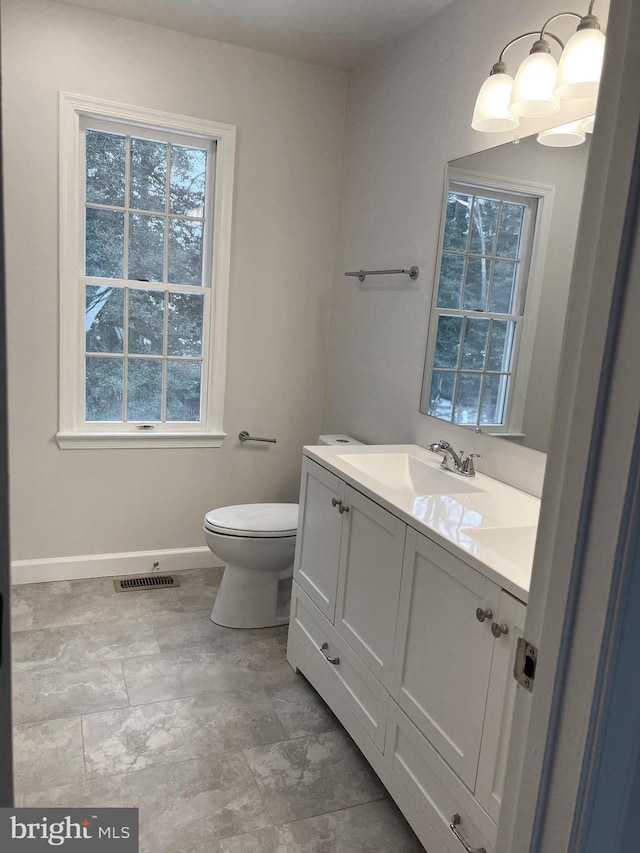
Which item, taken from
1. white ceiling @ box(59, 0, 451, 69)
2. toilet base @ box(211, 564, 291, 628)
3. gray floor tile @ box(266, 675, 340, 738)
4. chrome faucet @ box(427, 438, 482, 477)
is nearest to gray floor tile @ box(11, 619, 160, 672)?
toilet base @ box(211, 564, 291, 628)

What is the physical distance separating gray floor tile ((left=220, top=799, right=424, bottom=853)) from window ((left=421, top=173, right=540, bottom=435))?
49.9 inches

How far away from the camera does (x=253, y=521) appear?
2736 millimetres

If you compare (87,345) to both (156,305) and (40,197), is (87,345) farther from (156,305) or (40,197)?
(40,197)

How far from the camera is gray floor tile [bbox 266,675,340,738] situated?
85.4 inches

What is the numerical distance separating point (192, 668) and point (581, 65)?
2.40 meters

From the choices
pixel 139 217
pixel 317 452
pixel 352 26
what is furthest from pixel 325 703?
pixel 352 26

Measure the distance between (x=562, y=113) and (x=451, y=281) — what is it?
27.8 inches

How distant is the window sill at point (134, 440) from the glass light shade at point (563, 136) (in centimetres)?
205

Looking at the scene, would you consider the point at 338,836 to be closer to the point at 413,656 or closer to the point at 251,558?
the point at 413,656

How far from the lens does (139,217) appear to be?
305cm

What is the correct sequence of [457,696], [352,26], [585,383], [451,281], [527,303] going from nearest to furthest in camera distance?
[585,383]
[457,696]
[527,303]
[451,281]
[352,26]

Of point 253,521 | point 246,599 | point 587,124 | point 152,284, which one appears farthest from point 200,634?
point 587,124

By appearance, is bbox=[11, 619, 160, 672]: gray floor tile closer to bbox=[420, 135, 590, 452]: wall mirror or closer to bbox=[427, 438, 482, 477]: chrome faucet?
bbox=[427, 438, 482, 477]: chrome faucet

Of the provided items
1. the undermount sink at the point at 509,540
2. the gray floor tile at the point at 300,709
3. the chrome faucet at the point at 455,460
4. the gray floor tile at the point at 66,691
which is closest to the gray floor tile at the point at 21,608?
the gray floor tile at the point at 66,691
